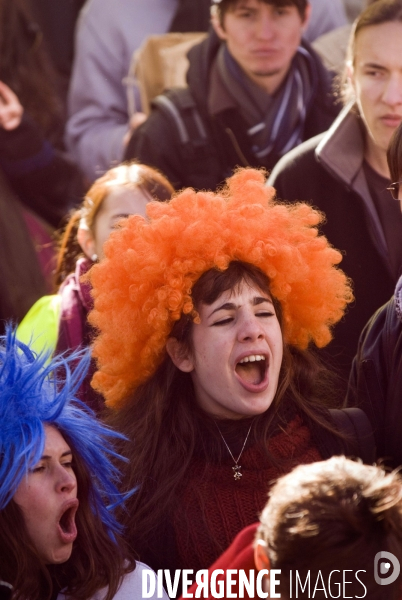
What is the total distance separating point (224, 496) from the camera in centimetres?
240

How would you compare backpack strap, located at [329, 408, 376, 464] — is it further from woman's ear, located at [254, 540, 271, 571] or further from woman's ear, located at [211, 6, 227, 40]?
woman's ear, located at [211, 6, 227, 40]

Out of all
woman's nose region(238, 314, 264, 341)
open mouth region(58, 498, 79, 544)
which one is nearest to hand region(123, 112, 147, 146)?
woman's nose region(238, 314, 264, 341)

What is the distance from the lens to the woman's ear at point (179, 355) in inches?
101

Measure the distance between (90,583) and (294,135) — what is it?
7.55ft

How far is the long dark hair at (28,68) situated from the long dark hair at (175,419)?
2.09m

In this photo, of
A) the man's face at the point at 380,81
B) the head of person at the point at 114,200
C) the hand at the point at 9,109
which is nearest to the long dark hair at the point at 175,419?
the head of person at the point at 114,200

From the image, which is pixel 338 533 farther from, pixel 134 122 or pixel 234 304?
pixel 134 122

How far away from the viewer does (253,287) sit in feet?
8.29

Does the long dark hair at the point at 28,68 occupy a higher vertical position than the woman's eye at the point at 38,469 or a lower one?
higher

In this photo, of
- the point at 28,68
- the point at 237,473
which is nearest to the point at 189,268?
the point at 237,473

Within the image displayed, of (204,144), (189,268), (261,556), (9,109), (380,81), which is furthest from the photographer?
(9,109)

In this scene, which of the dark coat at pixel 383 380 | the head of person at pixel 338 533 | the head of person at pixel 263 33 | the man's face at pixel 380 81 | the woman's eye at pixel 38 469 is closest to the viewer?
the head of person at pixel 338 533

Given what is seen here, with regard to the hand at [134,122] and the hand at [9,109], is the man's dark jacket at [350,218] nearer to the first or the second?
the hand at [134,122]

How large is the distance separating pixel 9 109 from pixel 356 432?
2439mm
